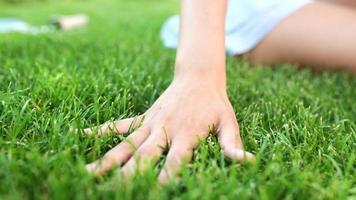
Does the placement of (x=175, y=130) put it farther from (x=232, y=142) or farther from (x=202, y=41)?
(x=202, y=41)

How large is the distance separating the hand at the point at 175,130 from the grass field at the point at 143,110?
26 millimetres

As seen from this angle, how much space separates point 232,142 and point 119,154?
0.24m

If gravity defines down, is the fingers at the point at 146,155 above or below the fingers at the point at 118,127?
below

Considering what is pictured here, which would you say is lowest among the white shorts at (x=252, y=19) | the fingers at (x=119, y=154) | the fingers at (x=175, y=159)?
the fingers at (x=175, y=159)

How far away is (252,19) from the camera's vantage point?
2.74 meters

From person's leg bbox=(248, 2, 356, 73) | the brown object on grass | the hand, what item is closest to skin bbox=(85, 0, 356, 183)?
the hand

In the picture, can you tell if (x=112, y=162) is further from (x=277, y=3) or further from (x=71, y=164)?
(x=277, y=3)

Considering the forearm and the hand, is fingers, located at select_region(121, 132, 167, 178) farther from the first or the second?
the forearm

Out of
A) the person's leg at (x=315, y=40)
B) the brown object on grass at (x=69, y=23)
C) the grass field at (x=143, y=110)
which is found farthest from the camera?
the brown object on grass at (x=69, y=23)

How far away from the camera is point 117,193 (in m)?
0.94

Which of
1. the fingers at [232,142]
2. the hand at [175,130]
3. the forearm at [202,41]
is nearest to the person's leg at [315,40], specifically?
the forearm at [202,41]

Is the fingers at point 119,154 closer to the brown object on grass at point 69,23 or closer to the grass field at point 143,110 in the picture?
the grass field at point 143,110

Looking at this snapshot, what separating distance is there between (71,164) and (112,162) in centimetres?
8

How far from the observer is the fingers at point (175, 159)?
3.43 feet
